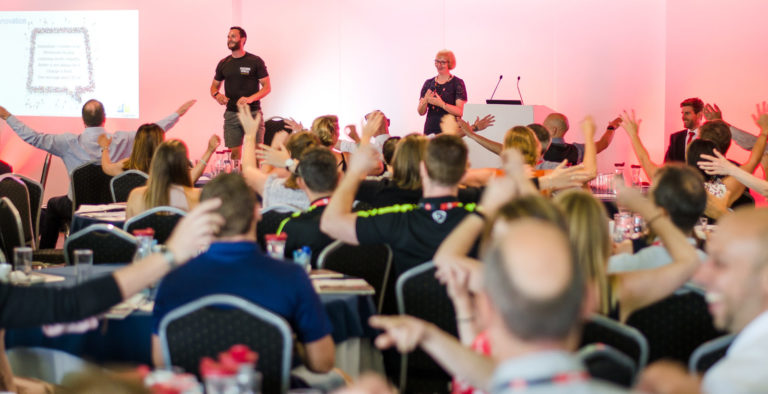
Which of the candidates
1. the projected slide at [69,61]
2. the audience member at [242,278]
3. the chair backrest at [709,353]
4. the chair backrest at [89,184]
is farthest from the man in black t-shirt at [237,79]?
the chair backrest at [709,353]

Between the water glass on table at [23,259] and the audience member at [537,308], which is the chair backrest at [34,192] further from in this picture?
the audience member at [537,308]

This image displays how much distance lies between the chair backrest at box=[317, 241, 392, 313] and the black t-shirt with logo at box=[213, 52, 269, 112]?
6523mm

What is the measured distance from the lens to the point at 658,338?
122 inches

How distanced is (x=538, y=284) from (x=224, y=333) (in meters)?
1.38

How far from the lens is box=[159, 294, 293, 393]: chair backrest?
257 cm

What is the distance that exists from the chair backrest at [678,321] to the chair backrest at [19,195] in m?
5.08

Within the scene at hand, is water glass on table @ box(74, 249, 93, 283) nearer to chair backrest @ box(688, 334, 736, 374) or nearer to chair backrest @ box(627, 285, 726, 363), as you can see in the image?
chair backrest @ box(627, 285, 726, 363)

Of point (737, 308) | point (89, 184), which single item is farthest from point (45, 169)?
point (737, 308)

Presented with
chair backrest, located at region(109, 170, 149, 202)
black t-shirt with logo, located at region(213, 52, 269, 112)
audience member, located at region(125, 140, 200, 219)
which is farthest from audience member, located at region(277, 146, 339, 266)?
black t-shirt with logo, located at region(213, 52, 269, 112)

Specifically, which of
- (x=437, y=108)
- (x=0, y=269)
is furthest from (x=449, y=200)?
(x=437, y=108)

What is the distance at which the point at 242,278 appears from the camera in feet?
9.08

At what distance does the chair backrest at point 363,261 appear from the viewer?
4.06 metres

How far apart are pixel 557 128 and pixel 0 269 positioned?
21.6ft

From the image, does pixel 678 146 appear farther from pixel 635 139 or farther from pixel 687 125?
pixel 635 139
